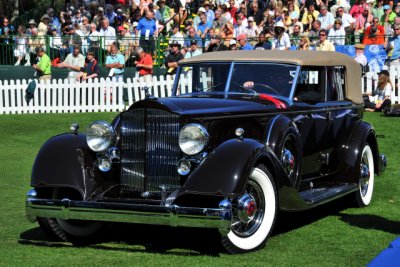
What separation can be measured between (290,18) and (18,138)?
351 inches

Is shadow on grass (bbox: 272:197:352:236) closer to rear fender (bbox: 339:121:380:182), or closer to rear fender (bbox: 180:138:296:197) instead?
rear fender (bbox: 339:121:380:182)

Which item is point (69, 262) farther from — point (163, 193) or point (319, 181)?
point (319, 181)

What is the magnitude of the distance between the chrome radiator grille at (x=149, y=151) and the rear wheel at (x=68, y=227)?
551 millimetres

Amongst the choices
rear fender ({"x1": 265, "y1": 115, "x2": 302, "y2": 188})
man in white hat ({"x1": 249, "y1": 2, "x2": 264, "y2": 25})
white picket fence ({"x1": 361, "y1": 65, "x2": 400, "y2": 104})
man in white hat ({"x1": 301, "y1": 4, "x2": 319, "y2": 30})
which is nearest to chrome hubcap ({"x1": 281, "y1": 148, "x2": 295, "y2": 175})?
rear fender ({"x1": 265, "y1": 115, "x2": 302, "y2": 188})

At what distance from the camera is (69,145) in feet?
27.8

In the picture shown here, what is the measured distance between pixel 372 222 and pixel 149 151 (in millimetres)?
2696

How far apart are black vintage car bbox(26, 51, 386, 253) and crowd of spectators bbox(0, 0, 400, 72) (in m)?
10.4

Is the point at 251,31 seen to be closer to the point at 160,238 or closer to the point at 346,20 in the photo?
the point at 346,20

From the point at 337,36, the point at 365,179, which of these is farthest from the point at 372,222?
the point at 337,36

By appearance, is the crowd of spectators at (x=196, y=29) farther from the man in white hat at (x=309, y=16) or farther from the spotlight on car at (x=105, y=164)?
the spotlight on car at (x=105, y=164)

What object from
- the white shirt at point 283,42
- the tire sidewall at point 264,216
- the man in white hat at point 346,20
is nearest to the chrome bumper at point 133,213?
the tire sidewall at point 264,216

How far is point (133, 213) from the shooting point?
24.5 ft

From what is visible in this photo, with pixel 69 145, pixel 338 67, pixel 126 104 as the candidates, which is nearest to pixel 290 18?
pixel 126 104

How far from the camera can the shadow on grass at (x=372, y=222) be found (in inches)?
350
